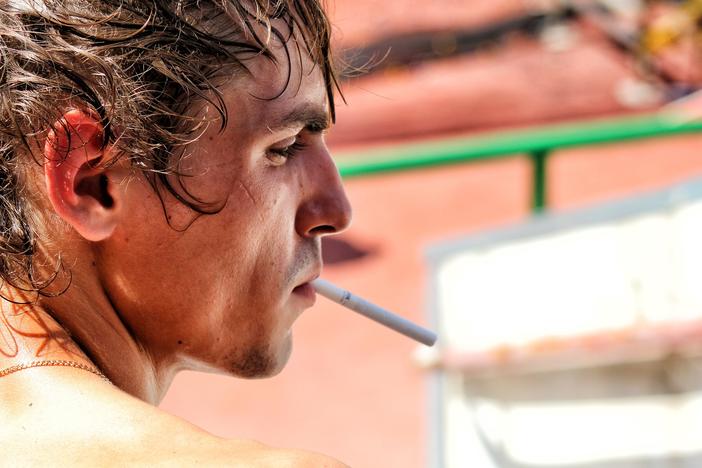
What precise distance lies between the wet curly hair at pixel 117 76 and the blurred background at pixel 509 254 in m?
0.47

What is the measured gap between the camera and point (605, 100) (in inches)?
477

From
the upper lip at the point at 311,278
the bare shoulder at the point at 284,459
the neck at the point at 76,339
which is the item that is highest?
the upper lip at the point at 311,278

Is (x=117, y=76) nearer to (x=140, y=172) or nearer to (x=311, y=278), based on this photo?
(x=140, y=172)

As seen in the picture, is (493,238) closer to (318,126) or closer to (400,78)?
(318,126)

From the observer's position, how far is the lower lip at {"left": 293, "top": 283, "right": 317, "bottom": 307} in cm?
138

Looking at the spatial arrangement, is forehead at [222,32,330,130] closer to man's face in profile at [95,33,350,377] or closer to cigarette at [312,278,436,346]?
man's face in profile at [95,33,350,377]

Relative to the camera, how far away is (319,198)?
4.40 feet

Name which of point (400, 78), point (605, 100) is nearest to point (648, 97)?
point (605, 100)

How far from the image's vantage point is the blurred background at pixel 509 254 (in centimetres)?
296

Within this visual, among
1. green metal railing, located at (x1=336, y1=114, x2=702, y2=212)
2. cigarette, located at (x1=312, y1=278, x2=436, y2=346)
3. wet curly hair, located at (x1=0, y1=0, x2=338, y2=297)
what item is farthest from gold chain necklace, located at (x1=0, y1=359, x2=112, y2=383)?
green metal railing, located at (x1=336, y1=114, x2=702, y2=212)

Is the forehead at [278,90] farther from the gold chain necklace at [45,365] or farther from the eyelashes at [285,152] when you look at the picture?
the gold chain necklace at [45,365]

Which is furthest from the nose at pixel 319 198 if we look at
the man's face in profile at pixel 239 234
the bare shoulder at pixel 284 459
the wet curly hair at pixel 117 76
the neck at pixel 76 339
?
the bare shoulder at pixel 284 459

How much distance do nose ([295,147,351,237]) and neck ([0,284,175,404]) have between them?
0.77 feet

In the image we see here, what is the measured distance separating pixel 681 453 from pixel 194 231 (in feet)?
6.50
